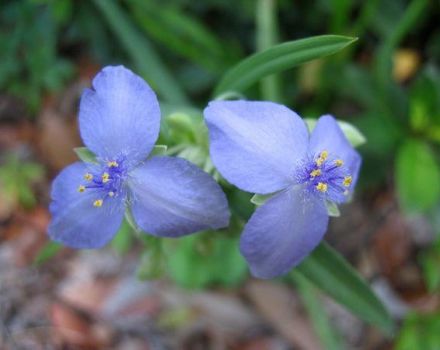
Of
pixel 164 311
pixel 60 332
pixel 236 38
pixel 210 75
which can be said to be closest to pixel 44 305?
pixel 60 332

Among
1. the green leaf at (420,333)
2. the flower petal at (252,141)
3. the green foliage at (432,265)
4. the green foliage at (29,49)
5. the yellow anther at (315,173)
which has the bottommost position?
A: the green leaf at (420,333)

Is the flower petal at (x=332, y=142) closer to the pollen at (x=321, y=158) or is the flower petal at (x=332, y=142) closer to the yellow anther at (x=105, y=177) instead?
the pollen at (x=321, y=158)

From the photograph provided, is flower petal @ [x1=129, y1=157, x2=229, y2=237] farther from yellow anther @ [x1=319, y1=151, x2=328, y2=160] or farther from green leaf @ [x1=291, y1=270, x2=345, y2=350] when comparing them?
green leaf @ [x1=291, y1=270, x2=345, y2=350]

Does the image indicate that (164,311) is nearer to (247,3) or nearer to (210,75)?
(210,75)

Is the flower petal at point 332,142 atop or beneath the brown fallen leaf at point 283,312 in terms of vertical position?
atop

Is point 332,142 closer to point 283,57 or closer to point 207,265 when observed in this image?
point 283,57

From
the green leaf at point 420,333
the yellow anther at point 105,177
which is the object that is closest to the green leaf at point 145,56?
the yellow anther at point 105,177
